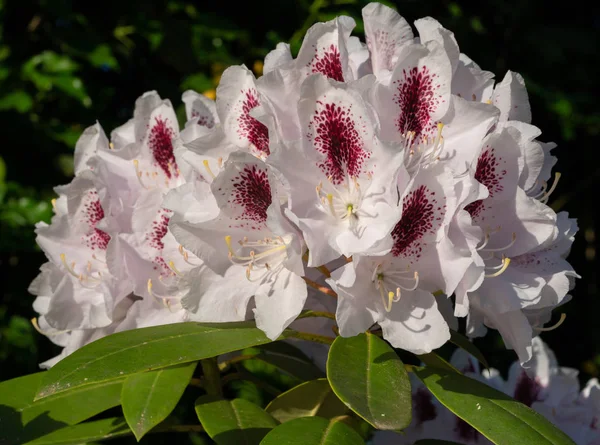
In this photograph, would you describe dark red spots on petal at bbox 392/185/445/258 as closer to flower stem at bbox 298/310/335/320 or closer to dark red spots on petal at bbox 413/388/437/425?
flower stem at bbox 298/310/335/320

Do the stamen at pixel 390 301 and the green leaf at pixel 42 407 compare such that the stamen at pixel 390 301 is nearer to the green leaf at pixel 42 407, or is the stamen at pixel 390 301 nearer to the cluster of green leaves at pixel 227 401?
the cluster of green leaves at pixel 227 401

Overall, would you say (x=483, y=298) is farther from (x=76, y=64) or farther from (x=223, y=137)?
(x=76, y=64)

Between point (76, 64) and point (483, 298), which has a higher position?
point (483, 298)

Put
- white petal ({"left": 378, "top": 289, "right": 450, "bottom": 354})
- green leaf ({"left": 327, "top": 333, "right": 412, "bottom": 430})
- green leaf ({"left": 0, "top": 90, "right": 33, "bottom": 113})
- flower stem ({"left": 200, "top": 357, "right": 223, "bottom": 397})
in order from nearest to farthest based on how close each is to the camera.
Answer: green leaf ({"left": 327, "top": 333, "right": 412, "bottom": 430})
white petal ({"left": 378, "top": 289, "right": 450, "bottom": 354})
flower stem ({"left": 200, "top": 357, "right": 223, "bottom": 397})
green leaf ({"left": 0, "top": 90, "right": 33, "bottom": 113})

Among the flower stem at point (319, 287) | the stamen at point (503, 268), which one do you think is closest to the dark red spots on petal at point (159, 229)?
the flower stem at point (319, 287)

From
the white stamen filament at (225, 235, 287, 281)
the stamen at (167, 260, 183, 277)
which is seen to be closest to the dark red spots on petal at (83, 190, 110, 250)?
the stamen at (167, 260, 183, 277)

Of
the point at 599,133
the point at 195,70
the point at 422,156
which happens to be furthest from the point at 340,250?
the point at 599,133

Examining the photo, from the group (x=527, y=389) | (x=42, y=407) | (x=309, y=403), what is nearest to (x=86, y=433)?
(x=42, y=407)
